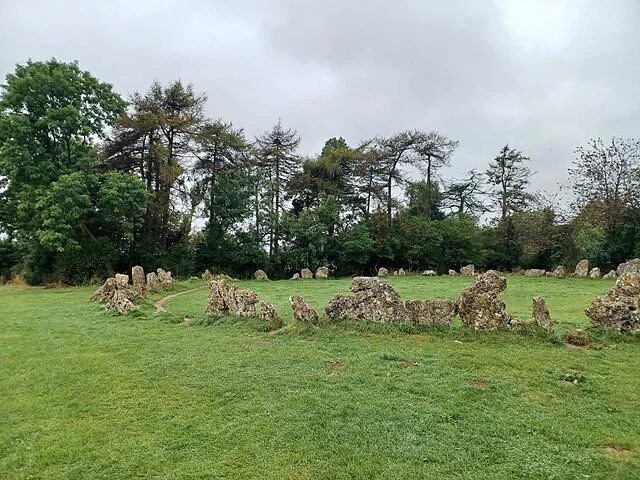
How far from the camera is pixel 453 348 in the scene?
7926 millimetres

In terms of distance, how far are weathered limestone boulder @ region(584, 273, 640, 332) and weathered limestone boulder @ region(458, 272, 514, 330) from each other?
1899 mm

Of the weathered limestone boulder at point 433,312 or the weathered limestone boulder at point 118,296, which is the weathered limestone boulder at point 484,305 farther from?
the weathered limestone boulder at point 118,296

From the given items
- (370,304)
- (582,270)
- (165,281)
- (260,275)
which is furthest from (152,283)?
(582,270)

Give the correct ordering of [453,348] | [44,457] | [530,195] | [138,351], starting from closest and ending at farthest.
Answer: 1. [44,457]
2. [453,348]
3. [138,351]
4. [530,195]

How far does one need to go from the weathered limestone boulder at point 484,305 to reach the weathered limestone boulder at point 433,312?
215 millimetres

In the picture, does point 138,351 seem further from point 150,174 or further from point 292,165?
point 292,165

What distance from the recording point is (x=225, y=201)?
31.0m

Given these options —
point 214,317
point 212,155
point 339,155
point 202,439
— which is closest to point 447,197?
point 339,155

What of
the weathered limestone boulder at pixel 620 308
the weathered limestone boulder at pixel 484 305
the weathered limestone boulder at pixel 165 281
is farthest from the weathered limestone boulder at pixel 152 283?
the weathered limestone boulder at pixel 620 308

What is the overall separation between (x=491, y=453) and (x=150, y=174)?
3003cm

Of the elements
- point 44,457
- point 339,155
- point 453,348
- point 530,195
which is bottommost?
point 44,457

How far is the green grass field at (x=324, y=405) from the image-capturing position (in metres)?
4.18

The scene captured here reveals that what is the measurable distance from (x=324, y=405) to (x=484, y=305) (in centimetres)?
504

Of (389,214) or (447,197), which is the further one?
(447,197)
